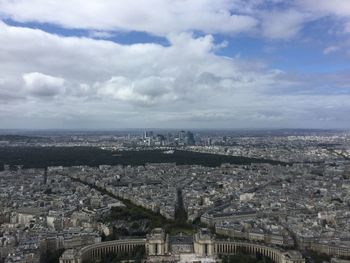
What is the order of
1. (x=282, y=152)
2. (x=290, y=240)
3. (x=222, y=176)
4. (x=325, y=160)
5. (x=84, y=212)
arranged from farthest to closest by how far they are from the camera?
(x=282, y=152) < (x=325, y=160) < (x=222, y=176) < (x=84, y=212) < (x=290, y=240)

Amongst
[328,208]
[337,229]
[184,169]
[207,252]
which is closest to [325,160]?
[184,169]

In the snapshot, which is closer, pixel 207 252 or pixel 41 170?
pixel 207 252

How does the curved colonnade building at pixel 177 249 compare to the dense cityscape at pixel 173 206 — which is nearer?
the curved colonnade building at pixel 177 249

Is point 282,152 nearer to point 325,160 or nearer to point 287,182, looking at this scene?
point 325,160

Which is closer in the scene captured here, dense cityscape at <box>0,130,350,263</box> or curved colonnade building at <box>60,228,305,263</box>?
curved colonnade building at <box>60,228,305,263</box>
